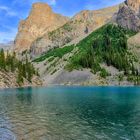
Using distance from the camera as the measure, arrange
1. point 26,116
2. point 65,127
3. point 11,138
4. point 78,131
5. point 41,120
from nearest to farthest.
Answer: point 11,138, point 78,131, point 65,127, point 41,120, point 26,116

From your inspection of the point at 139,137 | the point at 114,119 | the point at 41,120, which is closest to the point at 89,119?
the point at 114,119

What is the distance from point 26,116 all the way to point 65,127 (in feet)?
59.3

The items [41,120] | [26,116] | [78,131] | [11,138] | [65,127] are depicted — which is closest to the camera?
[11,138]

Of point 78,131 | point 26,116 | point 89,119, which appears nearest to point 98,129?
point 78,131

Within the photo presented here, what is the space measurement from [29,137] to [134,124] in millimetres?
22510

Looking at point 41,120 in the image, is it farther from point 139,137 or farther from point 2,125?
point 139,137

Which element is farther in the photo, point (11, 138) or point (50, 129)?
point (50, 129)

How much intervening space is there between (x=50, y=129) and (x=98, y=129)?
8.54 meters

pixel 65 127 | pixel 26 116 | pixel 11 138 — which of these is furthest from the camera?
pixel 26 116

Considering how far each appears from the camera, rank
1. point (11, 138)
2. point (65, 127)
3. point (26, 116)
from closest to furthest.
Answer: point (11, 138), point (65, 127), point (26, 116)

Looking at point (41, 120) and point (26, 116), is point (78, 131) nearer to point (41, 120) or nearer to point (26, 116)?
point (41, 120)

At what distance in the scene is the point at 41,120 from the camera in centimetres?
6550

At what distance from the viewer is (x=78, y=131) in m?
52.8

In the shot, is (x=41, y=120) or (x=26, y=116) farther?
(x=26, y=116)
